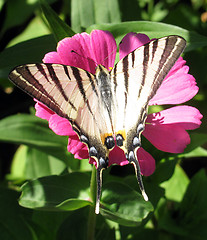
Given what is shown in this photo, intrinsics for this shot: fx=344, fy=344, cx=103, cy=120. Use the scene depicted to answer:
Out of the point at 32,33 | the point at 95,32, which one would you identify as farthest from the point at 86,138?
the point at 32,33

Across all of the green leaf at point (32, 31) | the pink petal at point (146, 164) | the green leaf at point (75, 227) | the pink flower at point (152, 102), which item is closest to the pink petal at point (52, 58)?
the pink flower at point (152, 102)

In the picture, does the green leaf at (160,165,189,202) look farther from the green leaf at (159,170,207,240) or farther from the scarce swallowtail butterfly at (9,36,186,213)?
the scarce swallowtail butterfly at (9,36,186,213)

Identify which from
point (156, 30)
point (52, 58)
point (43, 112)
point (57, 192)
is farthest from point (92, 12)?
point (57, 192)

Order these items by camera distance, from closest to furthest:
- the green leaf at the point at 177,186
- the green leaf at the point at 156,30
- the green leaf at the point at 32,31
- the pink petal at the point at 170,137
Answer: the pink petal at the point at 170,137
the green leaf at the point at 156,30
the green leaf at the point at 177,186
the green leaf at the point at 32,31

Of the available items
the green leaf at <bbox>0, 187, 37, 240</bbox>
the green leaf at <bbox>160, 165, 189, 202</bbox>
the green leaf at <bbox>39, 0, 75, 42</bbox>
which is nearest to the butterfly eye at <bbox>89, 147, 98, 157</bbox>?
the green leaf at <bbox>39, 0, 75, 42</bbox>

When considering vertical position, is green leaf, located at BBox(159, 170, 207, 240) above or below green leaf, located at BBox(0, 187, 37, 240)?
below

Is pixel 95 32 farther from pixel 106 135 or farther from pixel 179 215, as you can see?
pixel 179 215

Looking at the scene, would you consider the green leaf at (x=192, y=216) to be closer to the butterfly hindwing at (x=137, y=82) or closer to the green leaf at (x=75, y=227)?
the green leaf at (x=75, y=227)
